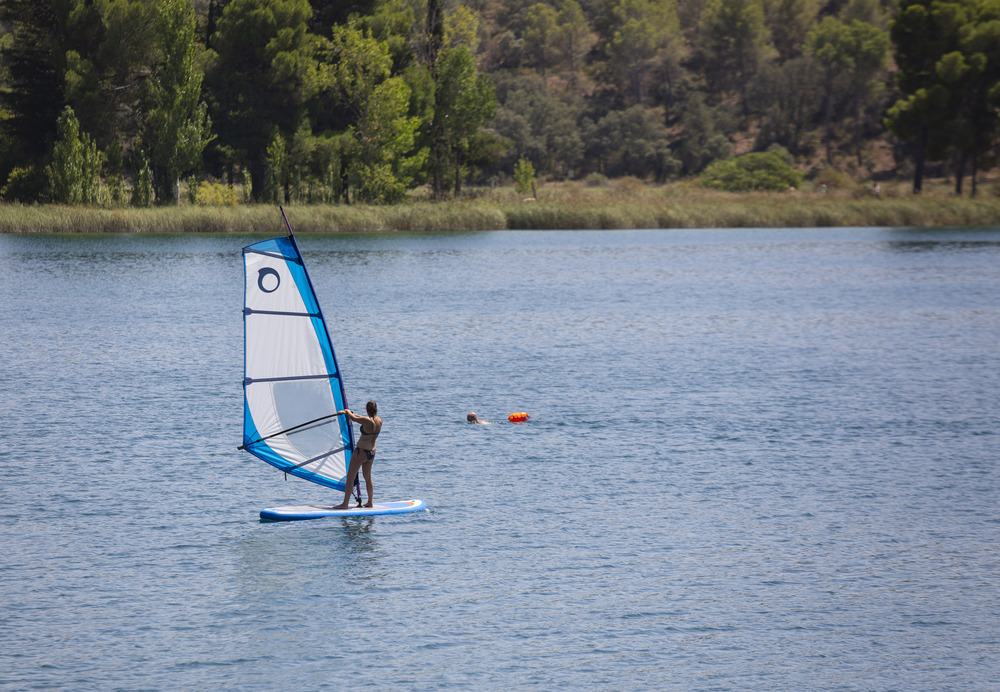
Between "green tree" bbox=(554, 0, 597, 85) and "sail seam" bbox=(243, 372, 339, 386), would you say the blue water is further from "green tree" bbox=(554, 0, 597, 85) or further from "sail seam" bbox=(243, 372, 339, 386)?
"green tree" bbox=(554, 0, 597, 85)

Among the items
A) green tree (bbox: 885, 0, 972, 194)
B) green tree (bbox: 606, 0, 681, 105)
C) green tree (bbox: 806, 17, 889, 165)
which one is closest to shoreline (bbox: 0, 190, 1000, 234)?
green tree (bbox: 885, 0, 972, 194)

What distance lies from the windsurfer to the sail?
259 mm

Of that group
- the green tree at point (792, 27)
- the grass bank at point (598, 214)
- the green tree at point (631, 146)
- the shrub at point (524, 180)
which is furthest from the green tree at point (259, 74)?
the green tree at point (792, 27)

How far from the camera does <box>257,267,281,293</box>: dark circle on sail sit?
17.4 metres

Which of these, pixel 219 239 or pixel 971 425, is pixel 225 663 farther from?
pixel 219 239

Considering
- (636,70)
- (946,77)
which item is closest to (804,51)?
(636,70)

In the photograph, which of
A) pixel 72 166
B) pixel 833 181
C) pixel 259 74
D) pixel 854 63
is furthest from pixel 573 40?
pixel 72 166

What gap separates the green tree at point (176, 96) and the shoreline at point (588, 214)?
3977 millimetres

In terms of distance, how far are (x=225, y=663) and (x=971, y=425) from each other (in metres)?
18.8

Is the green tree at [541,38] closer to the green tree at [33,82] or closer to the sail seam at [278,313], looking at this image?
the green tree at [33,82]

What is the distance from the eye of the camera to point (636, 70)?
157m

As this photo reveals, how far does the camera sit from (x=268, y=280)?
17.5 metres

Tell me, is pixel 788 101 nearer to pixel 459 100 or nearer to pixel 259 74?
pixel 459 100

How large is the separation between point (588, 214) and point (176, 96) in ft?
100
